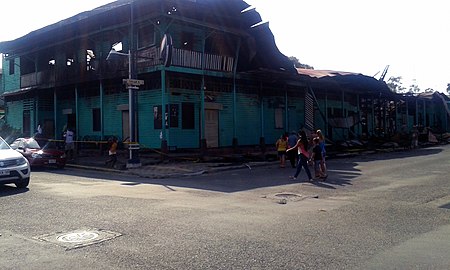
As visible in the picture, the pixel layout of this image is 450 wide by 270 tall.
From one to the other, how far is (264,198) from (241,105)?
1658 centimetres

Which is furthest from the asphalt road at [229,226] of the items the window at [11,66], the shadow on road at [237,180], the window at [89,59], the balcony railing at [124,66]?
the window at [11,66]

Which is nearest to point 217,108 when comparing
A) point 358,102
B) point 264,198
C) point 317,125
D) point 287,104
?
point 287,104

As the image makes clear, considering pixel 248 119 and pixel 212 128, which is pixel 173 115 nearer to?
pixel 212 128

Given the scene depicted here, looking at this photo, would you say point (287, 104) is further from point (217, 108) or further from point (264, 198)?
point (264, 198)

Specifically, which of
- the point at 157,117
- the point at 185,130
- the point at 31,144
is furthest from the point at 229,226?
the point at 185,130

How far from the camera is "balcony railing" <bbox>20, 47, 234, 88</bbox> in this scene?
22109 millimetres

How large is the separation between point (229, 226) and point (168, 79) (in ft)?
53.0

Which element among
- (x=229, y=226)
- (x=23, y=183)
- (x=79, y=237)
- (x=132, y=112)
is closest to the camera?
(x=79, y=237)

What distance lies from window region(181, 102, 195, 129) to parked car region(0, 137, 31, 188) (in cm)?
1203

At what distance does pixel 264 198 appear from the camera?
416 inches

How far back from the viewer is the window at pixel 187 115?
→ 23641 millimetres

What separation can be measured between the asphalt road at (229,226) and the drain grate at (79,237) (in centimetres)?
2

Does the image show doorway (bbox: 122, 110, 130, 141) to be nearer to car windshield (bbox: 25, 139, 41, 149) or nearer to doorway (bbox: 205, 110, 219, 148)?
doorway (bbox: 205, 110, 219, 148)

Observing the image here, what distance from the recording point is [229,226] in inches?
288
